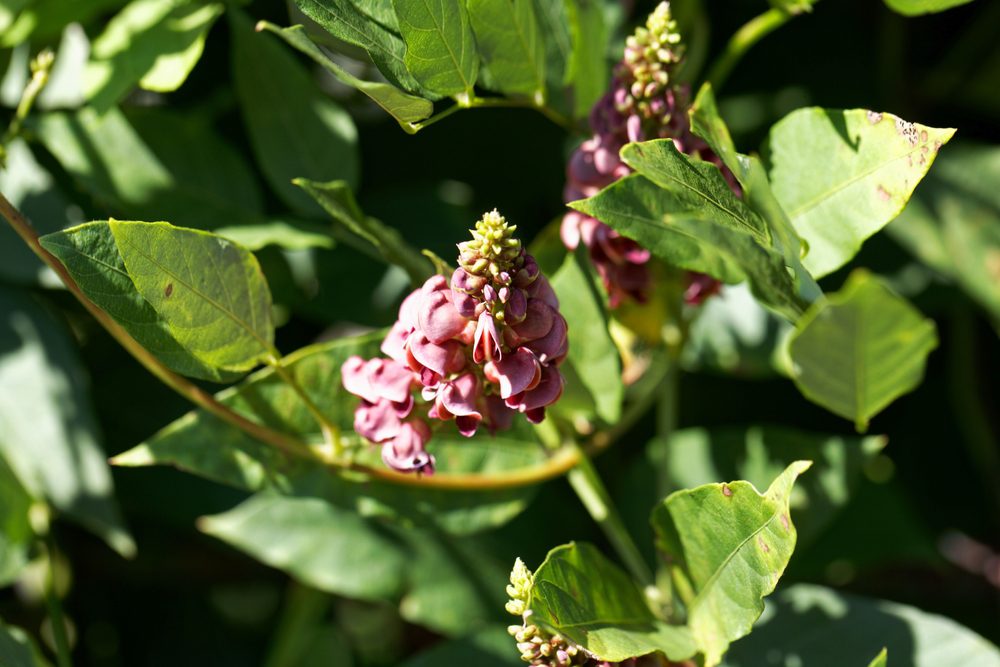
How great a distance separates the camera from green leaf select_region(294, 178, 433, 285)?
71 cm

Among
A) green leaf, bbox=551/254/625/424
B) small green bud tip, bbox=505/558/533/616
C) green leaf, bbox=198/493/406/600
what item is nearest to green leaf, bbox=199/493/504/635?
green leaf, bbox=198/493/406/600

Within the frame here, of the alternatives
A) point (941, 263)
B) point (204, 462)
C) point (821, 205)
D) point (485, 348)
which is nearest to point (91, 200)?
point (204, 462)

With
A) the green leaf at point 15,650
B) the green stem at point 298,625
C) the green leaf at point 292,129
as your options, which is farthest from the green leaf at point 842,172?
the green stem at point 298,625

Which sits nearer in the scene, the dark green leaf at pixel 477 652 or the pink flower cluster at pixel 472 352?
the pink flower cluster at pixel 472 352

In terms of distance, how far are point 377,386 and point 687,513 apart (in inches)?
8.1

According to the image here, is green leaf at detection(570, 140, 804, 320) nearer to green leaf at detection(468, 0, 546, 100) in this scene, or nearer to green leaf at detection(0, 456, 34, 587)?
green leaf at detection(468, 0, 546, 100)

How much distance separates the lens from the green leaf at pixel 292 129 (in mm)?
918

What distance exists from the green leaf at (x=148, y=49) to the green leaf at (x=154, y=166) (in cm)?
5

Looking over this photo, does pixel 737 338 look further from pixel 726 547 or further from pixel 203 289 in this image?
pixel 203 289

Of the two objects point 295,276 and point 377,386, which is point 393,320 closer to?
point 295,276

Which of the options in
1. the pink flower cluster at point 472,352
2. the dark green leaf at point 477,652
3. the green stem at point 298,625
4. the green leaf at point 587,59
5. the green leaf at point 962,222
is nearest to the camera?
the pink flower cluster at point 472,352

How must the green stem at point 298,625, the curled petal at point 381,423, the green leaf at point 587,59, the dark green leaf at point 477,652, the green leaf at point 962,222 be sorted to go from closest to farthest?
the curled petal at point 381,423
the green leaf at point 587,59
the dark green leaf at point 477,652
the green leaf at point 962,222
the green stem at point 298,625

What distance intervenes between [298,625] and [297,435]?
1.42 ft

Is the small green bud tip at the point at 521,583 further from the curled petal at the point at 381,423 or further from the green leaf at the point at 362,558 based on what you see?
the green leaf at the point at 362,558
